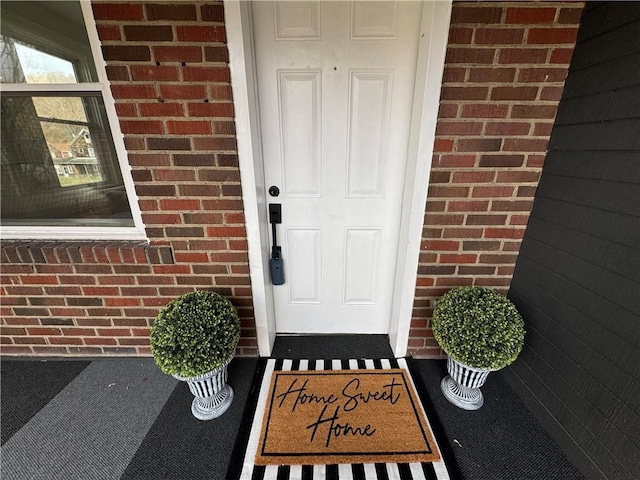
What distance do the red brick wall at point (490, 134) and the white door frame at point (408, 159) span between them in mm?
54

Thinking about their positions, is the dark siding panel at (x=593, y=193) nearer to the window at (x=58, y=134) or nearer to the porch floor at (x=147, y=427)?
the porch floor at (x=147, y=427)

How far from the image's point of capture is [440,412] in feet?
4.62

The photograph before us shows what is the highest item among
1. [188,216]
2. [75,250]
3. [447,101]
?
[447,101]

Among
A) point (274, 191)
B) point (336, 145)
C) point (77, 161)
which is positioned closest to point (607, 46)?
point (336, 145)

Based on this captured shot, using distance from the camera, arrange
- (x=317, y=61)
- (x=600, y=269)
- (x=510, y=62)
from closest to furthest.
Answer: (x=600, y=269), (x=510, y=62), (x=317, y=61)

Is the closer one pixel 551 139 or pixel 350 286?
pixel 551 139

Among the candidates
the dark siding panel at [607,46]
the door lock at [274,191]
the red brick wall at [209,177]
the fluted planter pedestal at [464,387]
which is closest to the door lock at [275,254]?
the door lock at [274,191]

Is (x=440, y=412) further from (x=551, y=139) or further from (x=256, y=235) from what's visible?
(x=551, y=139)

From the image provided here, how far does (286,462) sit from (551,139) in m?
1.93

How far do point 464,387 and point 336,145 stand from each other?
4.85 feet

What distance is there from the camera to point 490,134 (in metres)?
1.31

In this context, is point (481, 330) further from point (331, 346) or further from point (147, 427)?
point (147, 427)

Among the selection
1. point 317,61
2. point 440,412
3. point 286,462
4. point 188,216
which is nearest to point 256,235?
point 188,216

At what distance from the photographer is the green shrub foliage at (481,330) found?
1.27m
